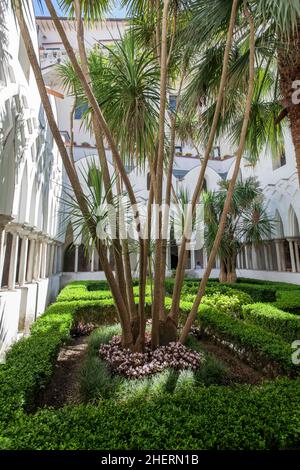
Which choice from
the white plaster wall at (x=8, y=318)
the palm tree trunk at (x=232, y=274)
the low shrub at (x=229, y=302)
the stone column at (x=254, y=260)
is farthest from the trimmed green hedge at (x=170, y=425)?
the stone column at (x=254, y=260)

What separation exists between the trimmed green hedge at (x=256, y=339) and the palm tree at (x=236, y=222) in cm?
663

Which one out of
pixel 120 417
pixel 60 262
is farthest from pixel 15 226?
pixel 60 262

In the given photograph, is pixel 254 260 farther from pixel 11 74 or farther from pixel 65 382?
pixel 11 74

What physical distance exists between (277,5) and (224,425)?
4389 mm

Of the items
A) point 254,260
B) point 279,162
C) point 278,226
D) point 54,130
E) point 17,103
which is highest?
point 279,162

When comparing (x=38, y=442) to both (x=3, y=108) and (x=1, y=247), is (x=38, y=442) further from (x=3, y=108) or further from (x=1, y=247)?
(x=3, y=108)

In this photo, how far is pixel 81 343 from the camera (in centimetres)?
609

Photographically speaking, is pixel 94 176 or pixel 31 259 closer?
pixel 94 176

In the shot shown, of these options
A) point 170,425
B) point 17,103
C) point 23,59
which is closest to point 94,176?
point 17,103

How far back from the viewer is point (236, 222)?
12.0 m

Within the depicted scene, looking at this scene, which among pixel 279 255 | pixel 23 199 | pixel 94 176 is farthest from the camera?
pixel 279 255

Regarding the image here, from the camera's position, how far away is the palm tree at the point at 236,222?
11.9 meters

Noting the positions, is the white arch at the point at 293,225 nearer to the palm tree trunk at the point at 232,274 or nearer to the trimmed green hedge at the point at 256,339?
the palm tree trunk at the point at 232,274

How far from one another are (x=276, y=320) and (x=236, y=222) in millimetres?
7133
